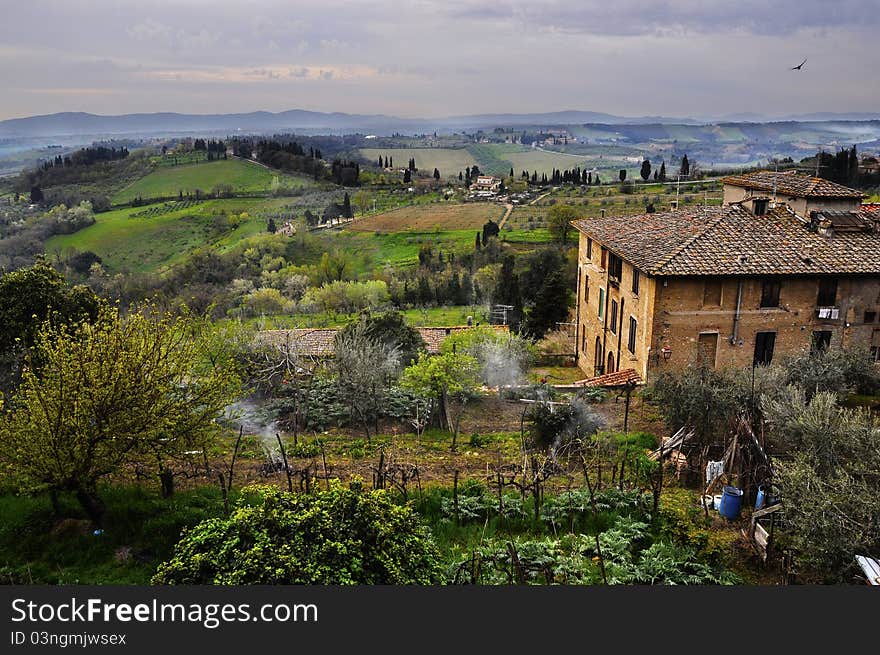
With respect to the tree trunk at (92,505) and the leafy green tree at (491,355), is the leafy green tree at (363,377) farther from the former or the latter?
the tree trunk at (92,505)

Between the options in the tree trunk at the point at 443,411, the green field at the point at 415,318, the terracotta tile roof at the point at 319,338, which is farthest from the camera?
the green field at the point at 415,318

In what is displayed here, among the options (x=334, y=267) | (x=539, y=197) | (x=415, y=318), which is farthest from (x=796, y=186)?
(x=539, y=197)

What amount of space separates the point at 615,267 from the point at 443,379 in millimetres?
10849

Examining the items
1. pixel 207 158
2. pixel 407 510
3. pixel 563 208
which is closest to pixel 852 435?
pixel 407 510

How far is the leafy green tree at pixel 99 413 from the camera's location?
483 inches

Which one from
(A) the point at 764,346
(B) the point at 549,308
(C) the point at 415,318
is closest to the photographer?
(A) the point at 764,346

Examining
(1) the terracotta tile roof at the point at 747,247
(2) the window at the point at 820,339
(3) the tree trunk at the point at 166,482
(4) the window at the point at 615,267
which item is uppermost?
(1) the terracotta tile roof at the point at 747,247

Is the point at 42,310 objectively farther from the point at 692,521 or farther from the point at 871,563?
the point at 871,563

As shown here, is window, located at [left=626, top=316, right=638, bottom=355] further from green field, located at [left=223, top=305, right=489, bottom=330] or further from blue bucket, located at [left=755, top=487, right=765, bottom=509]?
green field, located at [left=223, top=305, right=489, bottom=330]

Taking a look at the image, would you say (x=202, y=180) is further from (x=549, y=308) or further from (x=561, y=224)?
(x=549, y=308)

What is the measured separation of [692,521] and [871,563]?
12.5ft

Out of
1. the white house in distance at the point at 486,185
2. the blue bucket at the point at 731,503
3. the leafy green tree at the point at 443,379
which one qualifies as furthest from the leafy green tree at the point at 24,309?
the white house in distance at the point at 486,185

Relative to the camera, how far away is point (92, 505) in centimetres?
1391

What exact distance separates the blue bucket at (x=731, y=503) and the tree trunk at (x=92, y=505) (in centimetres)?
1351
